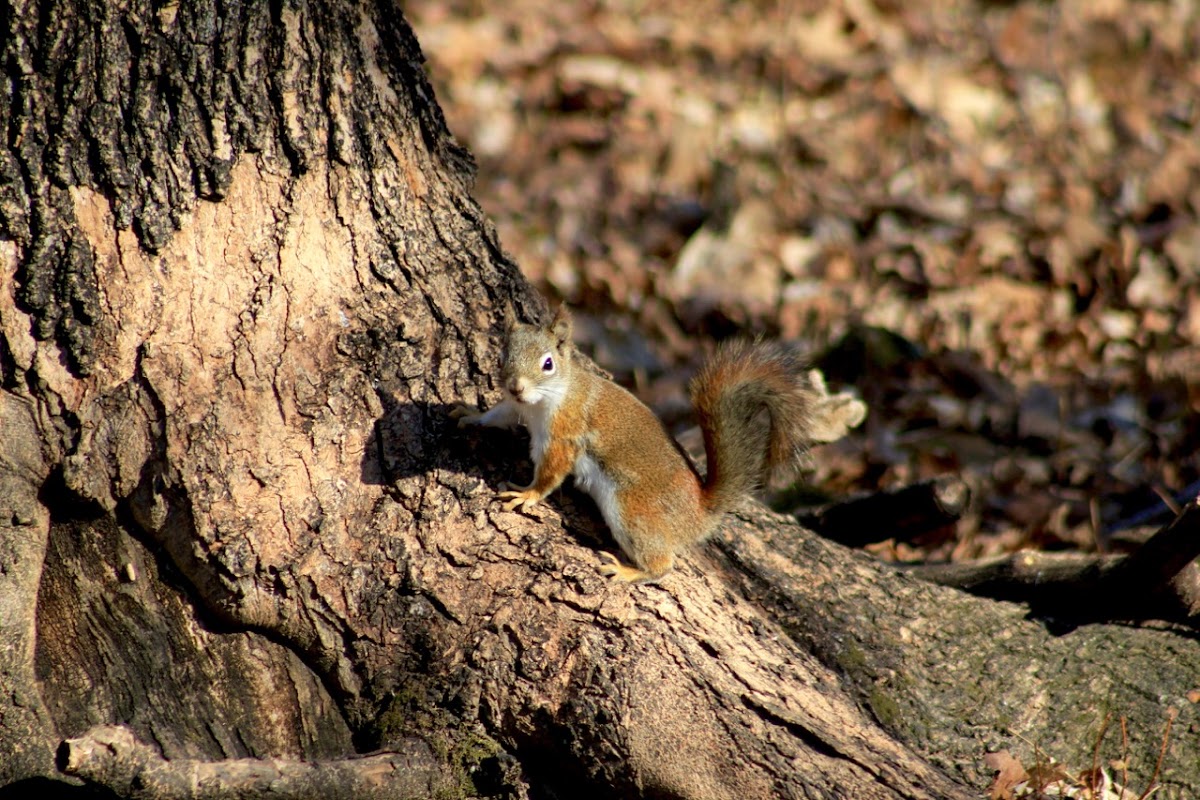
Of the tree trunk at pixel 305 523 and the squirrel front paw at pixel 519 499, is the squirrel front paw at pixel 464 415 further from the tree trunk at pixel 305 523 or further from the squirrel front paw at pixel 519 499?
the squirrel front paw at pixel 519 499

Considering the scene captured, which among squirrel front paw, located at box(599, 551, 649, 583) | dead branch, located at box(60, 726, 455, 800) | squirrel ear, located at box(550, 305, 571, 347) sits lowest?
dead branch, located at box(60, 726, 455, 800)

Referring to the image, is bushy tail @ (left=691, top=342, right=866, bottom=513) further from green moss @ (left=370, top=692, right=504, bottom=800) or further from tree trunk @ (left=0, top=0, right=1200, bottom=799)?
green moss @ (left=370, top=692, right=504, bottom=800)

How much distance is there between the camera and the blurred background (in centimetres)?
420

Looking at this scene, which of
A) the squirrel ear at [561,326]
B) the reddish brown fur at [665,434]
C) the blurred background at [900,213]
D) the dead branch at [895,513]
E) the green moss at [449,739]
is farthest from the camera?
the blurred background at [900,213]

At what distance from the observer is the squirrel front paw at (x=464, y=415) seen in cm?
254

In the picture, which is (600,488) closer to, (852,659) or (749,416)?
(749,416)

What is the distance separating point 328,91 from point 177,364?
2.29 ft

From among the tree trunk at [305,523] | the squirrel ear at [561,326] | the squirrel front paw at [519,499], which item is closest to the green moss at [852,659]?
the tree trunk at [305,523]

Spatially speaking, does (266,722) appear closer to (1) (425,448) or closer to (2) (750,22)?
(1) (425,448)

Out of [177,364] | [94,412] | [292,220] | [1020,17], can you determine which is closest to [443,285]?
[292,220]

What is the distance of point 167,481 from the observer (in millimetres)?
2252

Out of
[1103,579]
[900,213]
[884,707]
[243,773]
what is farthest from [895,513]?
[900,213]

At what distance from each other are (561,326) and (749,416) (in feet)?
1.81

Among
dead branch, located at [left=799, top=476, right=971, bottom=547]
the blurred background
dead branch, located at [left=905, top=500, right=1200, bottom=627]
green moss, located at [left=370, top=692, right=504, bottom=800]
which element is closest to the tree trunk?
green moss, located at [left=370, top=692, right=504, bottom=800]
